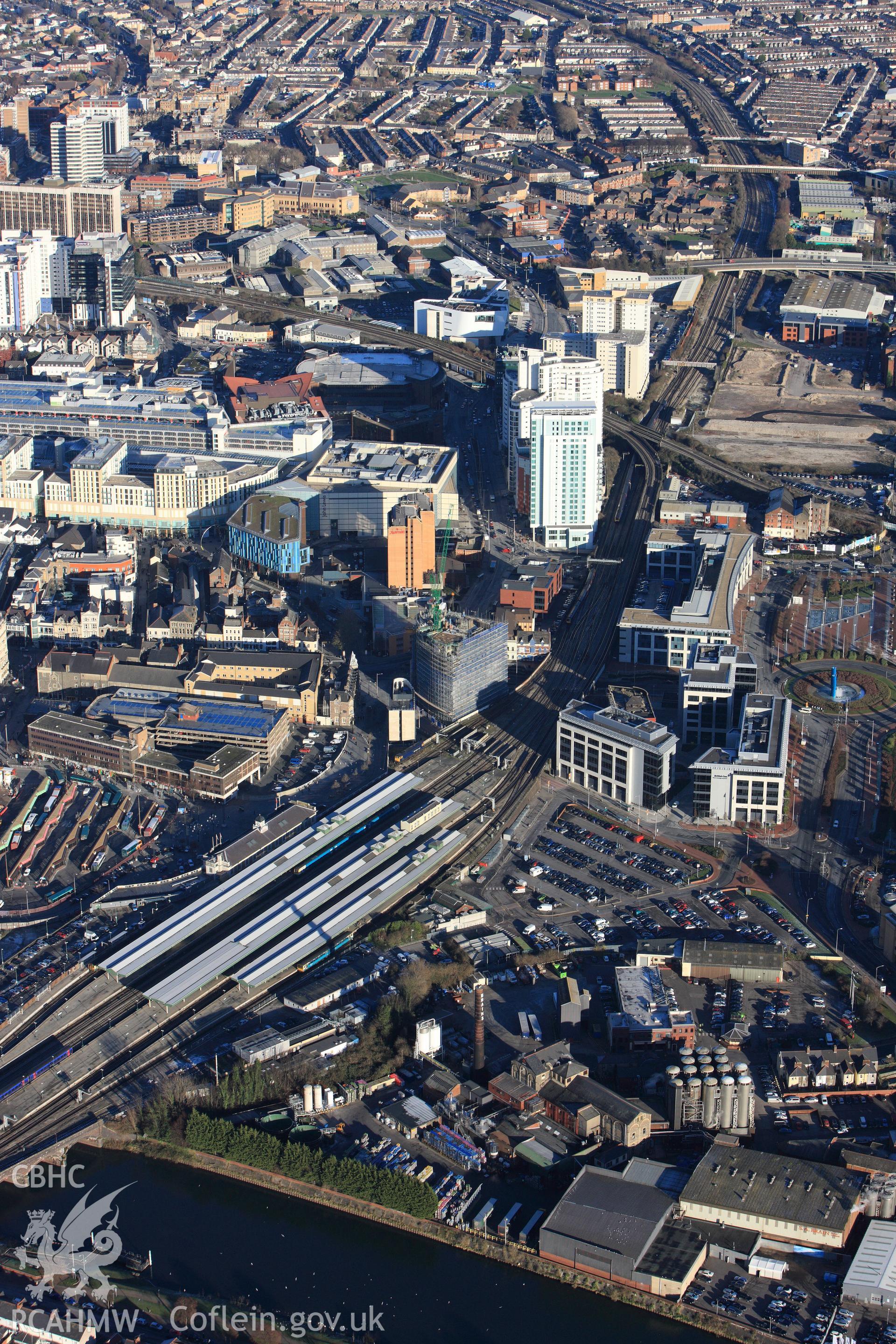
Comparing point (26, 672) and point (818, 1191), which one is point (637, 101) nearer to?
point (26, 672)

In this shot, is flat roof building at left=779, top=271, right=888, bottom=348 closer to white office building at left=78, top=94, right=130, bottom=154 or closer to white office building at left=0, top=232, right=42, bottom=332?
white office building at left=0, top=232, right=42, bottom=332

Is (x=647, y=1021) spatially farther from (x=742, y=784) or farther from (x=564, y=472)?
(x=564, y=472)

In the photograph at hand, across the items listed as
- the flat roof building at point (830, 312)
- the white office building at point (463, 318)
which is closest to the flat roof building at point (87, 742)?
the white office building at point (463, 318)

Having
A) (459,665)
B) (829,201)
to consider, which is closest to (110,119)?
(829,201)

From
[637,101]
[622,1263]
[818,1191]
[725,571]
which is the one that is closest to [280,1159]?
[622,1263]
